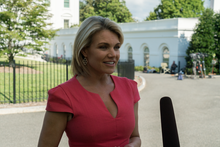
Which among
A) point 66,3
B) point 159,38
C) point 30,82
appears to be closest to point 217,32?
point 159,38

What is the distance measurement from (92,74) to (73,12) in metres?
54.5

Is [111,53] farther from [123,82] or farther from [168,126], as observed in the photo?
[168,126]

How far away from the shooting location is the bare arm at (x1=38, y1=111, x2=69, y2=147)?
6.04 ft

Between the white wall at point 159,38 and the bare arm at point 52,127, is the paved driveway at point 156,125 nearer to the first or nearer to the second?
the bare arm at point 52,127

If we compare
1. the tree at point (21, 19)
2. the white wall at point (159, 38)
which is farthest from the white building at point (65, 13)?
the tree at point (21, 19)

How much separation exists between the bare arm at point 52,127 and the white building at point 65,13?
2093 inches

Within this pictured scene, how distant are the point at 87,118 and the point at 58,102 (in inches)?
8.8

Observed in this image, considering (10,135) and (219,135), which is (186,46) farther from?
(10,135)

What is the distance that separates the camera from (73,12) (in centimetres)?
5475

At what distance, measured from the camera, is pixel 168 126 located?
130 centimetres

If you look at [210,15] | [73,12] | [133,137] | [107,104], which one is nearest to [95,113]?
[107,104]

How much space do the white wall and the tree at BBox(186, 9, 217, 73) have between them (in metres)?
2.25

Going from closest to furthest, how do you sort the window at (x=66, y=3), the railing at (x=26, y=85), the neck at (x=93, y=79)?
the neck at (x=93, y=79) < the railing at (x=26, y=85) < the window at (x=66, y=3)

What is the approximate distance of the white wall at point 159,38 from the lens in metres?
29.1
